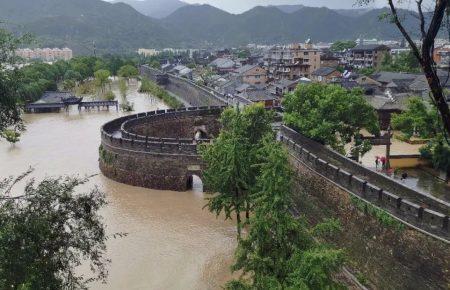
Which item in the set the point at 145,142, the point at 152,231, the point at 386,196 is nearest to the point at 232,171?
the point at 386,196

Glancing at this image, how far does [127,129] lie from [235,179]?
741 inches

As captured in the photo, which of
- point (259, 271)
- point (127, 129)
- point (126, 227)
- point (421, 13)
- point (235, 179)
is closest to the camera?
point (421, 13)

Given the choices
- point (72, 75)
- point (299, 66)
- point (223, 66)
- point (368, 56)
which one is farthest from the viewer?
point (223, 66)

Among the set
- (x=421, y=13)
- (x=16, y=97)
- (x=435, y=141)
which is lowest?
(x=435, y=141)

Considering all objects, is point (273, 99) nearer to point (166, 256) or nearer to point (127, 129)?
point (127, 129)

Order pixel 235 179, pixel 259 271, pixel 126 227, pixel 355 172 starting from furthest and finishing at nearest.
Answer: pixel 126 227
pixel 355 172
pixel 235 179
pixel 259 271

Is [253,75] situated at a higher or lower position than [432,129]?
lower

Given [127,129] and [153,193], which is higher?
[127,129]

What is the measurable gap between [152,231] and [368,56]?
3019 inches

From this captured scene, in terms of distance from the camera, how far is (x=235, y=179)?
16219 millimetres

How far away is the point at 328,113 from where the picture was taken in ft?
77.6

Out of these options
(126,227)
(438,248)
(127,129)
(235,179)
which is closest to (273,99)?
(127,129)

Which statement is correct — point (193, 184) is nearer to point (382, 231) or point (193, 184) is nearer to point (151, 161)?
point (151, 161)

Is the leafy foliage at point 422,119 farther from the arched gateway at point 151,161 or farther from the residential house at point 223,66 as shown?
the residential house at point 223,66
